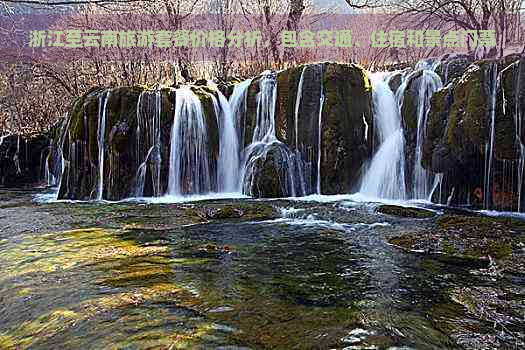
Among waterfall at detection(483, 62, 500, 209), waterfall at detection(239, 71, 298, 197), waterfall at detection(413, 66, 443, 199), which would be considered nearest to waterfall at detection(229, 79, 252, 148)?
waterfall at detection(239, 71, 298, 197)

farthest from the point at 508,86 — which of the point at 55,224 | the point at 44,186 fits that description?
the point at 44,186

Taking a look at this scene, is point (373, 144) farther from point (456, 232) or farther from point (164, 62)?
point (164, 62)

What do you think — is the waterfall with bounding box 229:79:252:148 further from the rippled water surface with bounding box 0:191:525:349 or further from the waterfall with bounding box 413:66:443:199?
the rippled water surface with bounding box 0:191:525:349

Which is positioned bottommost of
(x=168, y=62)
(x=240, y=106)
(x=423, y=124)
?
(x=423, y=124)

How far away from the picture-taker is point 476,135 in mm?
9164

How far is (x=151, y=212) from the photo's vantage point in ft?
30.4

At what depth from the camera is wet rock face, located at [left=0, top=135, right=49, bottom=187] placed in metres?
17.3

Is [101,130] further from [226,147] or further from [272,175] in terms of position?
[272,175]

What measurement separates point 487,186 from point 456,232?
9.79ft

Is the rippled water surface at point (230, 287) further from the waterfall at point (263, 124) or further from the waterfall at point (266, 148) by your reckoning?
the waterfall at point (263, 124)

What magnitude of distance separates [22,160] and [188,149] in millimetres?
8345

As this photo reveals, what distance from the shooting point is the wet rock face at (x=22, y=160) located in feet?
56.6

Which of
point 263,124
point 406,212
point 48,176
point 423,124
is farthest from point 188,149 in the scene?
point 48,176

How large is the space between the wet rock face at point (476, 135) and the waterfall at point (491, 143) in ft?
0.09
